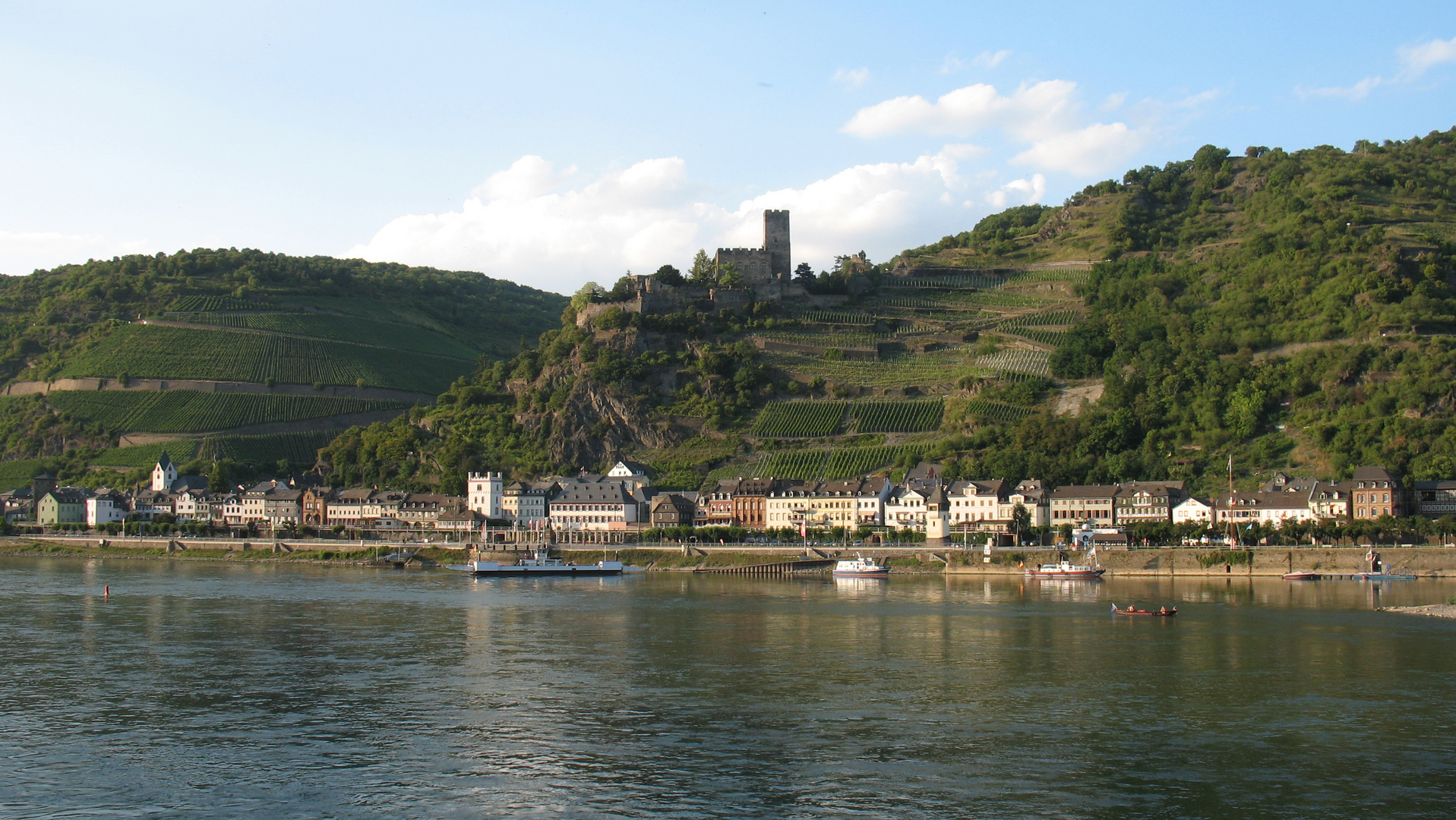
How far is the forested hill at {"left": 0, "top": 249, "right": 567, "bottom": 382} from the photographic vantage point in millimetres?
125625

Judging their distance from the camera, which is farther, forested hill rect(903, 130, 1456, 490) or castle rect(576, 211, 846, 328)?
castle rect(576, 211, 846, 328)

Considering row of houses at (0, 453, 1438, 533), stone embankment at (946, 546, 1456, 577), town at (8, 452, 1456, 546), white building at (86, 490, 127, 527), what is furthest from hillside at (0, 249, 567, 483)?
stone embankment at (946, 546, 1456, 577)

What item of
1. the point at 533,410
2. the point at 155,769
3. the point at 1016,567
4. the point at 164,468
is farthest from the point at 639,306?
the point at 155,769

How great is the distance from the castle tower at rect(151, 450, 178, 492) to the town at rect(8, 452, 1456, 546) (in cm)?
11

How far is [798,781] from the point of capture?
21578 mm

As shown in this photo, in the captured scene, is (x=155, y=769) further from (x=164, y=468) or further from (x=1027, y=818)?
(x=164, y=468)

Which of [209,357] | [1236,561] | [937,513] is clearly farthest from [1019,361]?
[209,357]

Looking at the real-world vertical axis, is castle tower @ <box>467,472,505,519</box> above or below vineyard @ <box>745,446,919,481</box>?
below

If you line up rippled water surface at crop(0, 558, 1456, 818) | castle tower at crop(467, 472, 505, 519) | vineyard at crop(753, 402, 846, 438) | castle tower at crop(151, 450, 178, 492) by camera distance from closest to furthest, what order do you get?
rippled water surface at crop(0, 558, 1456, 818) < castle tower at crop(467, 472, 505, 519) < vineyard at crop(753, 402, 846, 438) < castle tower at crop(151, 450, 178, 492)

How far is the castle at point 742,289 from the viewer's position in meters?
108

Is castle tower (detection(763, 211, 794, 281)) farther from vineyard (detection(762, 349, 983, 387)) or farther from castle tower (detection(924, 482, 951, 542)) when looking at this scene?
castle tower (detection(924, 482, 951, 542))

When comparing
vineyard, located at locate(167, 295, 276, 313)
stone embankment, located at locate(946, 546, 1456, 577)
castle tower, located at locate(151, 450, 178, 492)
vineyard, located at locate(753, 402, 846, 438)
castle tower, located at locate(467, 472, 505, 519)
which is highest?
vineyard, located at locate(167, 295, 276, 313)

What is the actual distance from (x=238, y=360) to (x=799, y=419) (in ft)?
186

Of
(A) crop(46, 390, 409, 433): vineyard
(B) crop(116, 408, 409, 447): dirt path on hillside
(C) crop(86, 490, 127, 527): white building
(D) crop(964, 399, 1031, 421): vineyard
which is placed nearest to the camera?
Answer: (D) crop(964, 399, 1031, 421): vineyard
